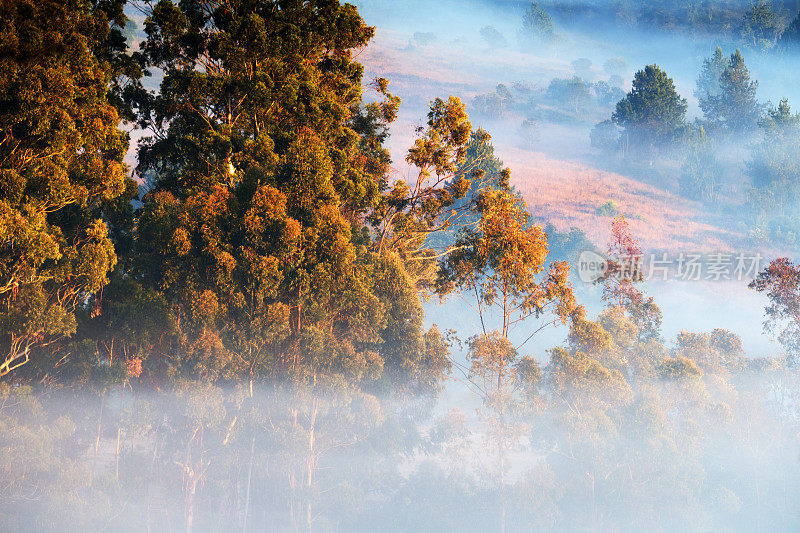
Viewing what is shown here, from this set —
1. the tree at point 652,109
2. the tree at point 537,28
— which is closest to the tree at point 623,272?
the tree at point 652,109

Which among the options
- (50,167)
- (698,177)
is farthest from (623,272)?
(698,177)

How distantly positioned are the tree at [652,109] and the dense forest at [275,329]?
54.0m

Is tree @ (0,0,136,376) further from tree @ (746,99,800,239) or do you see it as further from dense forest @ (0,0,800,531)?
tree @ (746,99,800,239)

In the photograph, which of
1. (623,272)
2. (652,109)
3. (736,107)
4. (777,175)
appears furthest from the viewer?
(736,107)

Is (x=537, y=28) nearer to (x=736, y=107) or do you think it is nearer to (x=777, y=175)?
(x=736, y=107)

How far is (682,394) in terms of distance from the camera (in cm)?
2456

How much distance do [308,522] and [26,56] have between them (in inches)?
502

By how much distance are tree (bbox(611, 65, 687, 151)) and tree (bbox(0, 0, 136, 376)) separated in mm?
63608

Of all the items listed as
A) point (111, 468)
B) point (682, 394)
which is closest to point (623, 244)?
point (682, 394)

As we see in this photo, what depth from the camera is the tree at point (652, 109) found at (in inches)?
2913

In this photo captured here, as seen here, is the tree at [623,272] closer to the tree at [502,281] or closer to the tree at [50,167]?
the tree at [502,281]

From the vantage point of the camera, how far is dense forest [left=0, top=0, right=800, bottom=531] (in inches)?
704

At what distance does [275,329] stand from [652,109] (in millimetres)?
64770

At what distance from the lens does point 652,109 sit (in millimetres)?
75625
